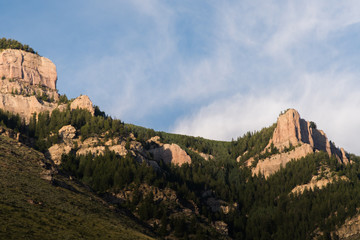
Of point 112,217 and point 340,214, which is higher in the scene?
point 340,214

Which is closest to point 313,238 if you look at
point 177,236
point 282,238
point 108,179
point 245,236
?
point 282,238

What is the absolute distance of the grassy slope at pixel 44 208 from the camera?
85.5 meters

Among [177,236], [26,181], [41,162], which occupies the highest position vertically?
[41,162]

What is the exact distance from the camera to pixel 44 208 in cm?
10675

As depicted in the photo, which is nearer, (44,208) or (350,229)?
(44,208)

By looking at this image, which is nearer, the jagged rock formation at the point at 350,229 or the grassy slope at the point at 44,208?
the grassy slope at the point at 44,208

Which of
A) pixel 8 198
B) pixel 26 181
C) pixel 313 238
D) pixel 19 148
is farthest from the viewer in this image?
pixel 313 238

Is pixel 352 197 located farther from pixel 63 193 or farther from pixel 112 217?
pixel 63 193

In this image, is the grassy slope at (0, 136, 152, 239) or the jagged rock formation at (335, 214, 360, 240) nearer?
the grassy slope at (0, 136, 152, 239)

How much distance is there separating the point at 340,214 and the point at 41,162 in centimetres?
13297

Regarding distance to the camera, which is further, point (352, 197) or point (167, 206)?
point (352, 197)

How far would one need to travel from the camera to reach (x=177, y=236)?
160m

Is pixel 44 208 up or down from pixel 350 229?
down

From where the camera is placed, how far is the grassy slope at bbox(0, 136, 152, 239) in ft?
281
